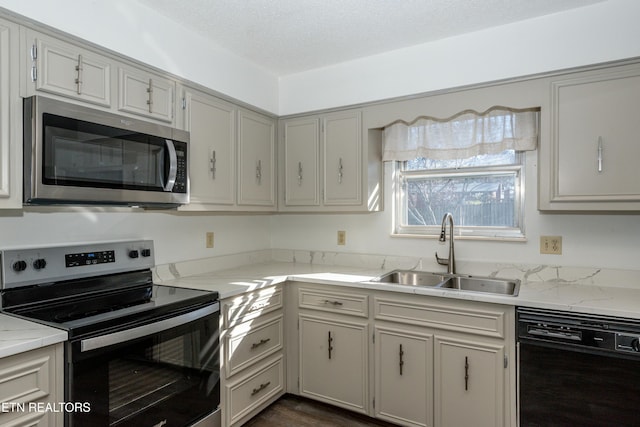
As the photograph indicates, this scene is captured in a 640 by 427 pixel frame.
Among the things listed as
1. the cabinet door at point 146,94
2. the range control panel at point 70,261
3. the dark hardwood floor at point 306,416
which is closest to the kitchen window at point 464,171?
the dark hardwood floor at point 306,416

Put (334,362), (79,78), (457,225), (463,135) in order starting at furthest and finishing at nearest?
(457,225)
(463,135)
(334,362)
(79,78)

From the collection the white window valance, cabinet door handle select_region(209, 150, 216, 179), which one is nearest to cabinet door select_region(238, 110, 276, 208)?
cabinet door handle select_region(209, 150, 216, 179)

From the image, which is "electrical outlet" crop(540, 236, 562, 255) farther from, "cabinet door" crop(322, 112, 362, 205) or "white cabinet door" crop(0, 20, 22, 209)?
"white cabinet door" crop(0, 20, 22, 209)

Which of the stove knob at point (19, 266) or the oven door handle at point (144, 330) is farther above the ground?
the stove knob at point (19, 266)

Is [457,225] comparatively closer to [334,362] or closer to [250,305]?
[334,362]

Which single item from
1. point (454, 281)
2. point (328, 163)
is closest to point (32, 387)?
point (328, 163)

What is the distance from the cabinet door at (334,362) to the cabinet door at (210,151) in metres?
0.98

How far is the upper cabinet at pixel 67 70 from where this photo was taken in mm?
1565

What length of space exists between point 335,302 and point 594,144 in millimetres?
1679

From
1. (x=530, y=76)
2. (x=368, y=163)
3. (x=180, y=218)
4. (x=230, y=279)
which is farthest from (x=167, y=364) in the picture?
(x=530, y=76)

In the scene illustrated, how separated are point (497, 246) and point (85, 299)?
239 centimetres

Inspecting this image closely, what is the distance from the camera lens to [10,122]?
1499mm

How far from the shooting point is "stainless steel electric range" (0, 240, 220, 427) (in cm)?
142

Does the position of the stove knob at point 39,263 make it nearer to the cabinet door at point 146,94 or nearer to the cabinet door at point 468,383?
the cabinet door at point 146,94
